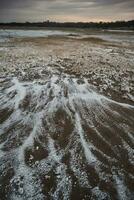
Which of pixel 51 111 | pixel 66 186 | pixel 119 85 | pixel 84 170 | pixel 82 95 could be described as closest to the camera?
pixel 66 186

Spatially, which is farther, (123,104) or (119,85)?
(119,85)

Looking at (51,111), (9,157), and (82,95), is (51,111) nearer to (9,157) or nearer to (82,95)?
(82,95)

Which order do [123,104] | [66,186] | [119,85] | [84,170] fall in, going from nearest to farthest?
[66,186] → [84,170] → [123,104] → [119,85]

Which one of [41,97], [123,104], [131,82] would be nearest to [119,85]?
[131,82]

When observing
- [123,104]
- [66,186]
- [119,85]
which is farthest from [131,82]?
[66,186]

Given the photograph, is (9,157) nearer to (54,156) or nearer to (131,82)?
(54,156)

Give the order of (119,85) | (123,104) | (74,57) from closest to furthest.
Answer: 1. (123,104)
2. (119,85)
3. (74,57)
